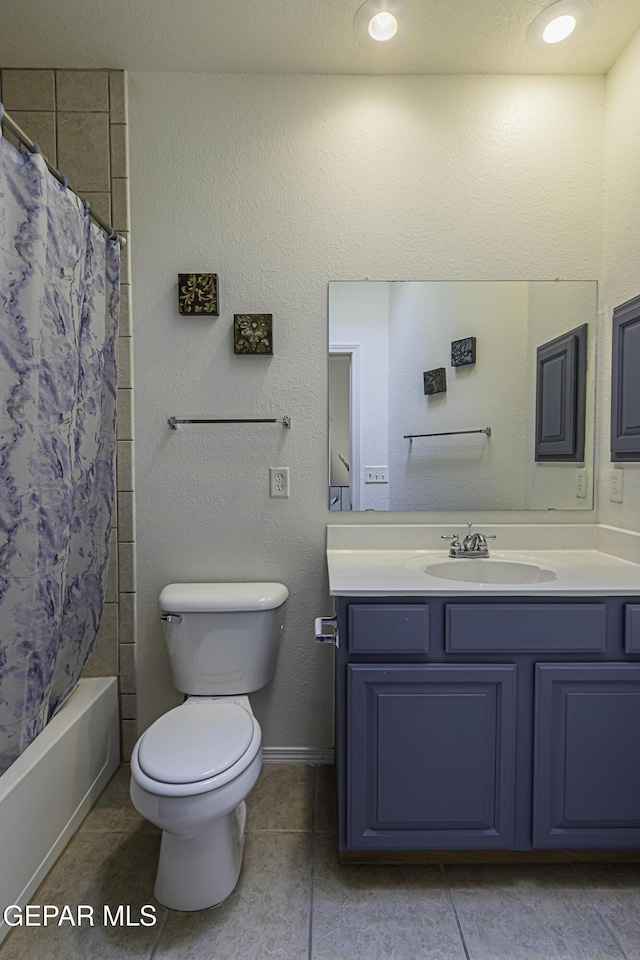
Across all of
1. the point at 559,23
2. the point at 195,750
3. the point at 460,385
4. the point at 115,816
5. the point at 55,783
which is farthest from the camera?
the point at 460,385

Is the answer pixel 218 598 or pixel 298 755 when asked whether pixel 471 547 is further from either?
pixel 298 755

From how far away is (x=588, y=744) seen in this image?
1477mm

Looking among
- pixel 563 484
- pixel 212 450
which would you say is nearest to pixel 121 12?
pixel 212 450

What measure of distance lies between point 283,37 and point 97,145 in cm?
73

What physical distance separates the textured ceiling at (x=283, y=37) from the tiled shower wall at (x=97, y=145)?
6 cm

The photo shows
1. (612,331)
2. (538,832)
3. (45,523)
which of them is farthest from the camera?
(612,331)

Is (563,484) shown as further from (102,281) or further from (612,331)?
(102,281)

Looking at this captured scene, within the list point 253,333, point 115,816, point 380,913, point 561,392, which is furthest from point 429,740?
point 253,333

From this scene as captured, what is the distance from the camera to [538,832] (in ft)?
4.89

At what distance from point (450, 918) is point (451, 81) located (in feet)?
8.43

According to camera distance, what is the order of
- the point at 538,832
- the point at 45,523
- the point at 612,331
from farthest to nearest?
the point at 612,331 → the point at 538,832 → the point at 45,523

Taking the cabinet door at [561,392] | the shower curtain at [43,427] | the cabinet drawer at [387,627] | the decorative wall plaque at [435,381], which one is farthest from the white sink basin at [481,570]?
the shower curtain at [43,427]

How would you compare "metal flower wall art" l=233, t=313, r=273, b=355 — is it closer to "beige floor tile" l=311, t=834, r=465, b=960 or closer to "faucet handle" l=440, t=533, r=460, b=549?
"faucet handle" l=440, t=533, r=460, b=549

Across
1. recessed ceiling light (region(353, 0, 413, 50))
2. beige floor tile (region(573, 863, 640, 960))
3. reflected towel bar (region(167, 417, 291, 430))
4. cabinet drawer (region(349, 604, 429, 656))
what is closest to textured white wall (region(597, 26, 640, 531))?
recessed ceiling light (region(353, 0, 413, 50))
